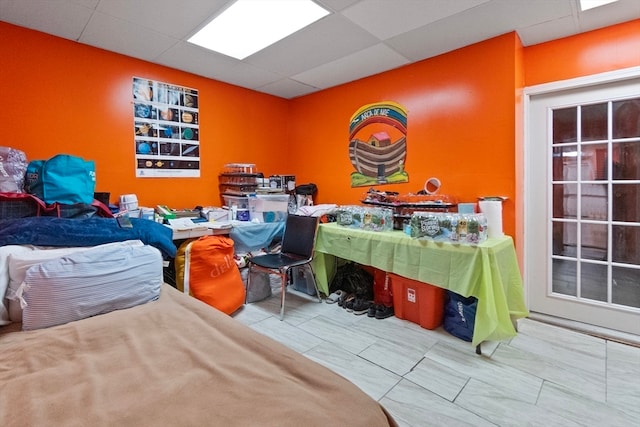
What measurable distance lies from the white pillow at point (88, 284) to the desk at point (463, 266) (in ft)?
5.69

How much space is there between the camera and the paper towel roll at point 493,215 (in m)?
2.54

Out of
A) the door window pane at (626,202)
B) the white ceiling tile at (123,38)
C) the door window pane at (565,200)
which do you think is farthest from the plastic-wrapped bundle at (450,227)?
the white ceiling tile at (123,38)

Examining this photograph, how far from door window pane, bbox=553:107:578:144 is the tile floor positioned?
1.60m

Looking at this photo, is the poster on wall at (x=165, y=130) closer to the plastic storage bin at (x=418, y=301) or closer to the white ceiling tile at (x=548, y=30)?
the plastic storage bin at (x=418, y=301)

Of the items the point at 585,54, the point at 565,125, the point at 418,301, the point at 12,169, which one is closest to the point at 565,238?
the point at 565,125

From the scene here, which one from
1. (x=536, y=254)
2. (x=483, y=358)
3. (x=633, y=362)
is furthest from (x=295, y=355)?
(x=536, y=254)

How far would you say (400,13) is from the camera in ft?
7.62

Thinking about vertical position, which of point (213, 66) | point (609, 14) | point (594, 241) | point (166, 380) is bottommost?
point (166, 380)

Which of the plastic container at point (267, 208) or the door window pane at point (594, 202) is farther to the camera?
the plastic container at point (267, 208)

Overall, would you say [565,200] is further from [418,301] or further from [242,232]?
[242,232]

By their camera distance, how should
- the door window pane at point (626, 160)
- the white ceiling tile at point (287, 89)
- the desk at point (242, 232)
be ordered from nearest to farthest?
1. the door window pane at point (626, 160)
2. the desk at point (242, 232)
3. the white ceiling tile at point (287, 89)

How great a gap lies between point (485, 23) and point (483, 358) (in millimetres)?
2453

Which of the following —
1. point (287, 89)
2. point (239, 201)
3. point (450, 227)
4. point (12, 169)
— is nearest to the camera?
point (12, 169)

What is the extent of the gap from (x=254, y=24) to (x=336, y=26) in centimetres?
63
